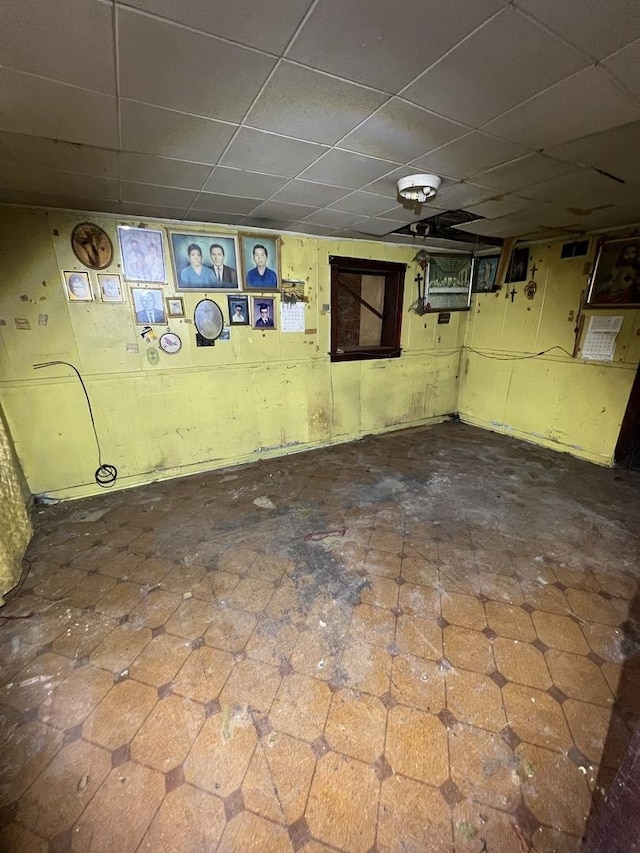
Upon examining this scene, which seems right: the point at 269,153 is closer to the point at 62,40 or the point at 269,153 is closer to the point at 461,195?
the point at 62,40

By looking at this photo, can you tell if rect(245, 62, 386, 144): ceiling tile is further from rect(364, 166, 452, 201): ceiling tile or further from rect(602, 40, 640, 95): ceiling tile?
rect(602, 40, 640, 95): ceiling tile

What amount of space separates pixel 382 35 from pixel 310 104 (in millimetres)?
457

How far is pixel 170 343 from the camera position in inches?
129

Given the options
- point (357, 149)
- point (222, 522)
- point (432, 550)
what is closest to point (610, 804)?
point (432, 550)

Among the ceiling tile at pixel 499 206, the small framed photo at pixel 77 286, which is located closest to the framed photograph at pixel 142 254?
the small framed photo at pixel 77 286

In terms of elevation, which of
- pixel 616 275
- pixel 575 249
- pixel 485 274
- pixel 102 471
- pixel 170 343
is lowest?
pixel 102 471

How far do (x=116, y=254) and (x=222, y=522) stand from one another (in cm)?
249

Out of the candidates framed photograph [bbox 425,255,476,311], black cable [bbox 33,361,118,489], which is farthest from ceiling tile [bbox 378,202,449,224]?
black cable [bbox 33,361,118,489]

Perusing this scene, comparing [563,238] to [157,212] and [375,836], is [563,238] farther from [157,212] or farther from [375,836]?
[375,836]

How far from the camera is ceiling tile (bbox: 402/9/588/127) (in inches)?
42.6

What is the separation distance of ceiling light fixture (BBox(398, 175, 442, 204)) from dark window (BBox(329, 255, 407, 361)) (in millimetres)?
1750

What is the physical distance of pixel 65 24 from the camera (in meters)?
1.02

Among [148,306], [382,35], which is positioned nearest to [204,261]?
[148,306]

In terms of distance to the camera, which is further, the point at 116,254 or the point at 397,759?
the point at 116,254
